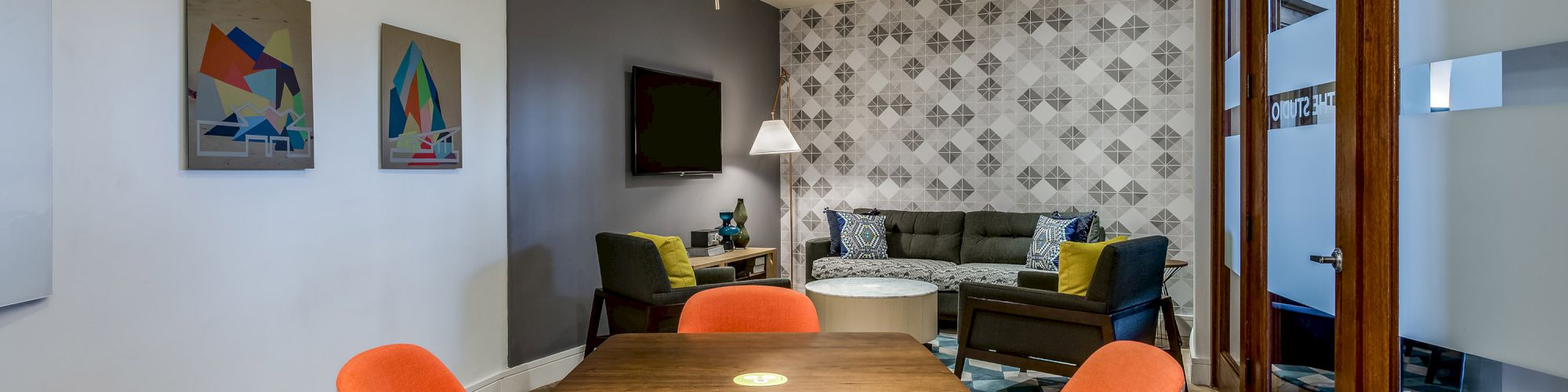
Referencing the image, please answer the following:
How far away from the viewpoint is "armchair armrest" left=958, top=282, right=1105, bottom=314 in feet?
11.6

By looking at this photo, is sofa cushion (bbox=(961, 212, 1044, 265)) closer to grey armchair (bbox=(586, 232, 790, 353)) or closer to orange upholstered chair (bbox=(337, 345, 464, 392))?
grey armchair (bbox=(586, 232, 790, 353))

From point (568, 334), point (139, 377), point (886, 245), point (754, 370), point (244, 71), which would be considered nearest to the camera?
point (754, 370)

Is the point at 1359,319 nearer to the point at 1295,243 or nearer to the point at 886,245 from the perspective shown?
the point at 1295,243

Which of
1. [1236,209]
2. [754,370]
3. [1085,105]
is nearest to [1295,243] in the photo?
[1236,209]

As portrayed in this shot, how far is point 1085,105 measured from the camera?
592 centimetres

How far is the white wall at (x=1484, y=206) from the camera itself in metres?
1.56

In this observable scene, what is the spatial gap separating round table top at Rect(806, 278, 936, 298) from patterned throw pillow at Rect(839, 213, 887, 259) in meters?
0.94

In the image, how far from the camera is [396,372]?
170cm

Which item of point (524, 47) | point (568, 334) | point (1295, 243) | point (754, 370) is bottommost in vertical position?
point (568, 334)

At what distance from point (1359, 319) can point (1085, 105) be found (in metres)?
3.96

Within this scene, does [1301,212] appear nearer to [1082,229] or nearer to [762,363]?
[762,363]

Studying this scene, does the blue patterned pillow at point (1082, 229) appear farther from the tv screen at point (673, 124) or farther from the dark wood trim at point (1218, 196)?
the tv screen at point (673, 124)

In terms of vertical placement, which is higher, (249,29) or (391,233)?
(249,29)

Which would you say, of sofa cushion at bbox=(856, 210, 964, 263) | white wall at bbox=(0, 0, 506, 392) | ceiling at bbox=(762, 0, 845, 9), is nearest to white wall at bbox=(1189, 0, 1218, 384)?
sofa cushion at bbox=(856, 210, 964, 263)
